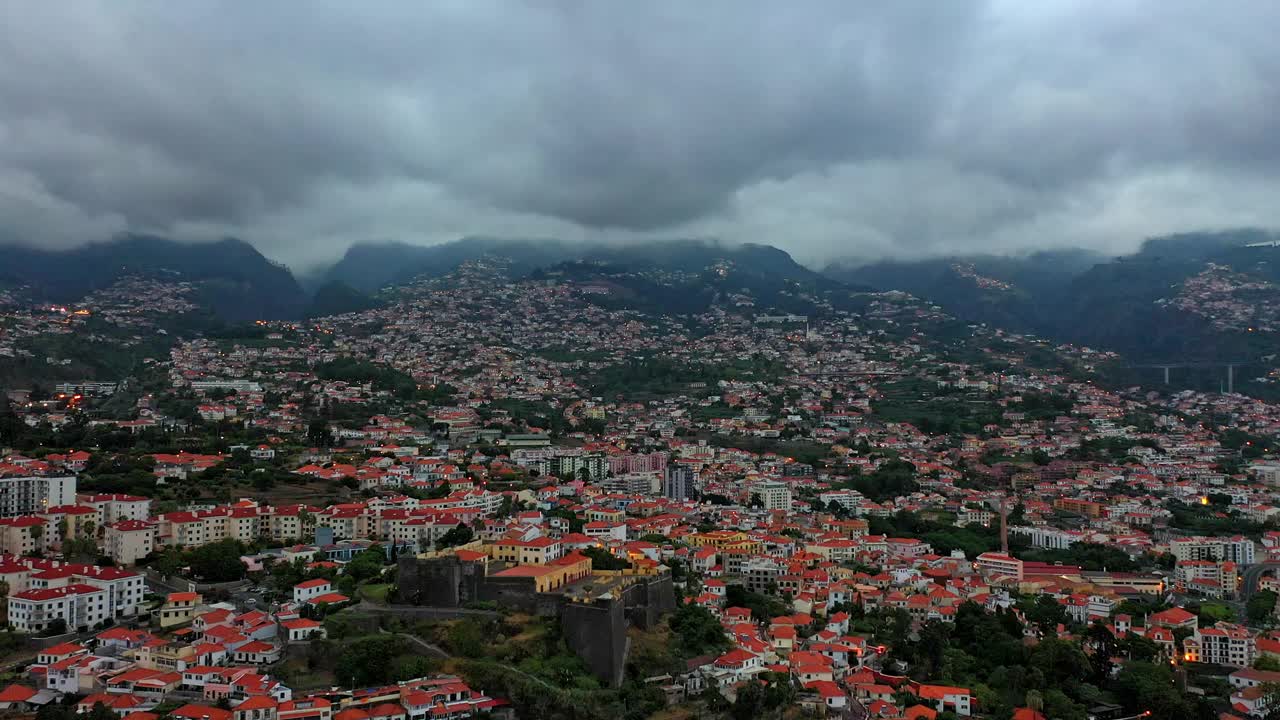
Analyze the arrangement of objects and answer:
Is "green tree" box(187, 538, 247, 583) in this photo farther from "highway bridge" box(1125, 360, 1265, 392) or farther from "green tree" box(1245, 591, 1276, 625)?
"highway bridge" box(1125, 360, 1265, 392)

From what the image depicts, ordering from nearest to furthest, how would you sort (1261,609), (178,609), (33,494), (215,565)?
(178,609)
(215,565)
(33,494)
(1261,609)

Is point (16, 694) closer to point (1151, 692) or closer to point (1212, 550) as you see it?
point (1151, 692)

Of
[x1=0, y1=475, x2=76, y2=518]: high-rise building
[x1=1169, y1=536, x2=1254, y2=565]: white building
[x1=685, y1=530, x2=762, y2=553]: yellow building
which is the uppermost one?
[x1=0, y1=475, x2=76, y2=518]: high-rise building

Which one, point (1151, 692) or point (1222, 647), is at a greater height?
point (1222, 647)

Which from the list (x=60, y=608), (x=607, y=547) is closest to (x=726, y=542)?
(x=607, y=547)

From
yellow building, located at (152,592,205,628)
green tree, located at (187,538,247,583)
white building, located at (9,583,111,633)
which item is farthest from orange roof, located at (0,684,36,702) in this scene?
green tree, located at (187,538,247,583)

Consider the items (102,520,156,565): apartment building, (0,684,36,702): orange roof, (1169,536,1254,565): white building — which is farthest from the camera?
(1169,536,1254,565): white building

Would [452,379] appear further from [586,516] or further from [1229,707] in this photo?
[1229,707]

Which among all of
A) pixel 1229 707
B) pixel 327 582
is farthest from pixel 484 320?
pixel 1229 707
